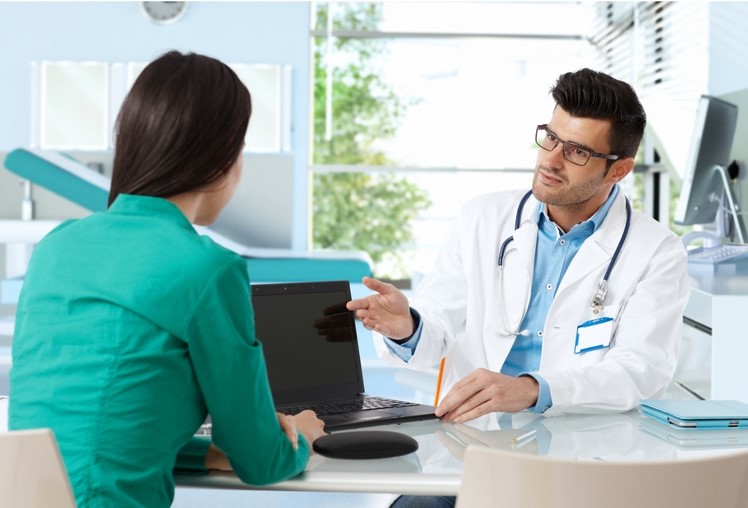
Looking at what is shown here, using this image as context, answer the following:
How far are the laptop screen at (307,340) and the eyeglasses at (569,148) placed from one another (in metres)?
0.69

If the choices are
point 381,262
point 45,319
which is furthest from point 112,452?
point 381,262

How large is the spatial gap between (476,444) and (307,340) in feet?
1.37

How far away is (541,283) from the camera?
2094 mm

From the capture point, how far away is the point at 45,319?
1.20m

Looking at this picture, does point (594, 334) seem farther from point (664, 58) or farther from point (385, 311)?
point (664, 58)

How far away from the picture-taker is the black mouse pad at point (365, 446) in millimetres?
1330

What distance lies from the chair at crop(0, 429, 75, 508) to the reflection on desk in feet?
0.70

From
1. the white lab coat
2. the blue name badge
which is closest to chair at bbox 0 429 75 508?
the white lab coat

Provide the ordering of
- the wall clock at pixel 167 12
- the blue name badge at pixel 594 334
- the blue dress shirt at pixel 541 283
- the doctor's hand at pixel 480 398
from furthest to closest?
the wall clock at pixel 167 12 < the blue dress shirt at pixel 541 283 < the blue name badge at pixel 594 334 < the doctor's hand at pixel 480 398

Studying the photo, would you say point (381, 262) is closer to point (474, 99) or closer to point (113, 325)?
point (474, 99)

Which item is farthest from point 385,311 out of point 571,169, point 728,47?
point 728,47

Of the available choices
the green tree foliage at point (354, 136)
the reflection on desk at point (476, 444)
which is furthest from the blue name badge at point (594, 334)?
the green tree foliage at point (354, 136)

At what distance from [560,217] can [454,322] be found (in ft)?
1.20

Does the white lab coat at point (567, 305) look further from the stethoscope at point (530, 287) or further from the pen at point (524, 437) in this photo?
the pen at point (524, 437)
